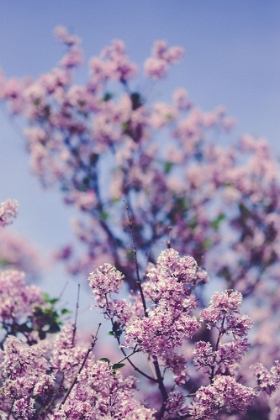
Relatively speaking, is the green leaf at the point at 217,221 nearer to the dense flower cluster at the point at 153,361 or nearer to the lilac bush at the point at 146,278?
the lilac bush at the point at 146,278

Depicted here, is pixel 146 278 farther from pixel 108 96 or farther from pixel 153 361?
pixel 108 96

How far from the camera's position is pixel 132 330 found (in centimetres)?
441

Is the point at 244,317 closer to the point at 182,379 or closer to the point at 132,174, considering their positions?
the point at 182,379

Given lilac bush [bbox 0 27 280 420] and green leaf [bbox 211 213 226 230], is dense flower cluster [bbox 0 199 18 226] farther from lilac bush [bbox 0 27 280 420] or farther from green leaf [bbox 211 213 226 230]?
green leaf [bbox 211 213 226 230]

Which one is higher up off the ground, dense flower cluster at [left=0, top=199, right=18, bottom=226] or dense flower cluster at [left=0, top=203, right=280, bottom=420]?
dense flower cluster at [left=0, top=199, right=18, bottom=226]

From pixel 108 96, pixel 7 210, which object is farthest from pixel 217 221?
pixel 7 210

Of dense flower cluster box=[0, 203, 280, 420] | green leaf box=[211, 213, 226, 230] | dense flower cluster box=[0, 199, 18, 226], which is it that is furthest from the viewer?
green leaf box=[211, 213, 226, 230]

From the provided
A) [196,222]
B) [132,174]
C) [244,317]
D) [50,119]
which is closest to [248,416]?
[244,317]

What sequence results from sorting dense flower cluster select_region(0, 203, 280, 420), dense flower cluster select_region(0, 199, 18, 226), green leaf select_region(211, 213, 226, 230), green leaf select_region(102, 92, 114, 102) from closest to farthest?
1. dense flower cluster select_region(0, 203, 280, 420)
2. dense flower cluster select_region(0, 199, 18, 226)
3. green leaf select_region(102, 92, 114, 102)
4. green leaf select_region(211, 213, 226, 230)

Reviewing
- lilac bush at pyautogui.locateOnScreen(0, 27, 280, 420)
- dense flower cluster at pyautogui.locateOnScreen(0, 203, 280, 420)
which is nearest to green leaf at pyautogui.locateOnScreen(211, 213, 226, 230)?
lilac bush at pyautogui.locateOnScreen(0, 27, 280, 420)

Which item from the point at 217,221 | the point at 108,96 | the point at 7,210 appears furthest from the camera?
the point at 217,221

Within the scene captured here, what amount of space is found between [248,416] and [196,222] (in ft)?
20.0

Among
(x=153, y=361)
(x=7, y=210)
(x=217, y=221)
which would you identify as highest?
(x=217, y=221)

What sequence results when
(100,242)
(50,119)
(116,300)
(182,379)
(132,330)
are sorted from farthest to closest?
(100,242), (50,119), (182,379), (116,300), (132,330)
